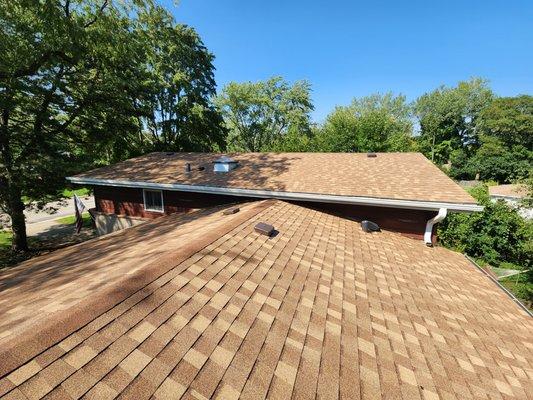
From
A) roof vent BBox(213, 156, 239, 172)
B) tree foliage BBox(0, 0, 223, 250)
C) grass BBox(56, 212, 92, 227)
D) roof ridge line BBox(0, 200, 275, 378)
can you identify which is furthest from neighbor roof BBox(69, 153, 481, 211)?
grass BBox(56, 212, 92, 227)

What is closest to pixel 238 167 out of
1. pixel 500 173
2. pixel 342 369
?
pixel 342 369

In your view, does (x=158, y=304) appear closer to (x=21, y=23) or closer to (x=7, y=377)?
(x=7, y=377)

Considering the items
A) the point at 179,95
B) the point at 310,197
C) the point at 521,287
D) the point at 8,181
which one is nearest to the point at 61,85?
the point at 8,181

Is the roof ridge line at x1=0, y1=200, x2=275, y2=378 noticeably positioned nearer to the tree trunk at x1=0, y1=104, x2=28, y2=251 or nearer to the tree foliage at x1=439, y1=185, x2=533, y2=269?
the tree trunk at x1=0, y1=104, x2=28, y2=251

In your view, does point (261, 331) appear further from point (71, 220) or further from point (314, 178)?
point (71, 220)

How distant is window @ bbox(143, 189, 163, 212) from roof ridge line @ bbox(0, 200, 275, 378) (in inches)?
375

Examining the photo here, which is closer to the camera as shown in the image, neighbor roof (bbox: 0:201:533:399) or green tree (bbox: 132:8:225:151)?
neighbor roof (bbox: 0:201:533:399)

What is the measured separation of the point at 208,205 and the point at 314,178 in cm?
446

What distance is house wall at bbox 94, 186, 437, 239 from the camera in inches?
336

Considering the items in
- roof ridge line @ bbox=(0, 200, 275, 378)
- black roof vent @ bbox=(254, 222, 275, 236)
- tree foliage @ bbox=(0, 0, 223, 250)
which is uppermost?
tree foliage @ bbox=(0, 0, 223, 250)

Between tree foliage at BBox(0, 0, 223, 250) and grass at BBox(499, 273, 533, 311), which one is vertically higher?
tree foliage at BBox(0, 0, 223, 250)

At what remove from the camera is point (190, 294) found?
3.03 m

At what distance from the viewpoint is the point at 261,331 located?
2.79 m

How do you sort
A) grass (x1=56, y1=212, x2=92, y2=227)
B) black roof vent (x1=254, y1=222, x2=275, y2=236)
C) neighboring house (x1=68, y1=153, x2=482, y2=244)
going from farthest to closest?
grass (x1=56, y1=212, x2=92, y2=227)
neighboring house (x1=68, y1=153, x2=482, y2=244)
black roof vent (x1=254, y1=222, x2=275, y2=236)
